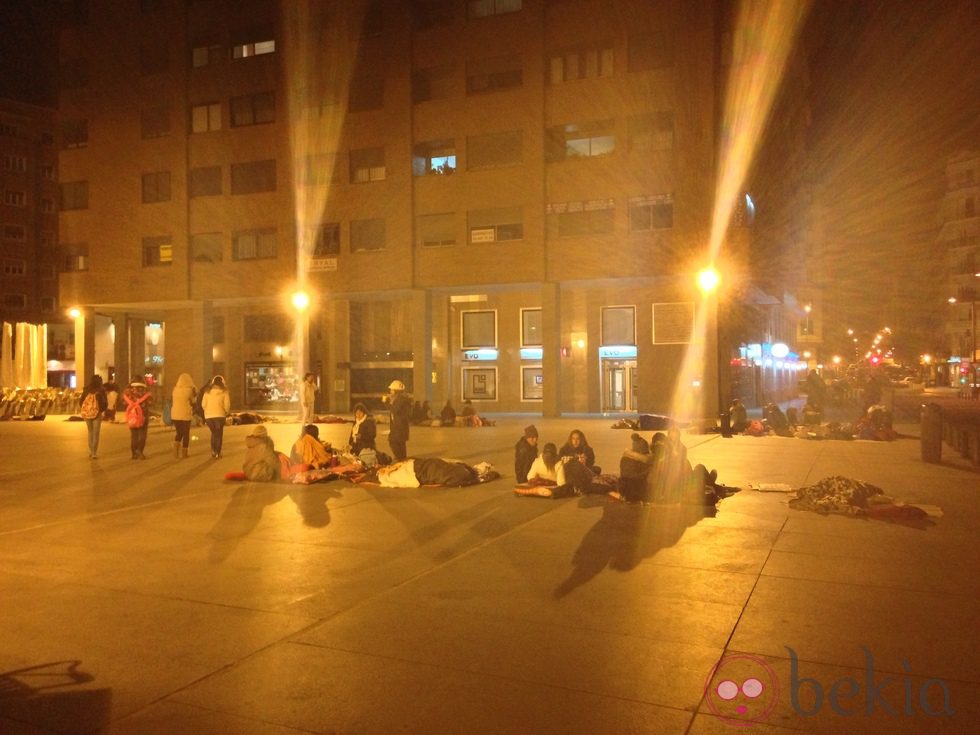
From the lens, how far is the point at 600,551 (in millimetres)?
8297

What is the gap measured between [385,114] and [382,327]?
10432mm

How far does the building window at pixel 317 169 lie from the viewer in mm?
37625

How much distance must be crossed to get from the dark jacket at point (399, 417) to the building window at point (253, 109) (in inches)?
1072

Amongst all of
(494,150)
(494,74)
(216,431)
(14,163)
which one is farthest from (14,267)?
(216,431)

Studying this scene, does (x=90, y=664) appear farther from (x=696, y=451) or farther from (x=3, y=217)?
(x=3, y=217)

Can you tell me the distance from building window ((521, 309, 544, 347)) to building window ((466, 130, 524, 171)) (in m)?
7.28

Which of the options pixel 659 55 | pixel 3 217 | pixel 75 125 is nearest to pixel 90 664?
pixel 659 55

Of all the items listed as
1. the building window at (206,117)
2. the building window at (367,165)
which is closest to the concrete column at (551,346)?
the building window at (367,165)

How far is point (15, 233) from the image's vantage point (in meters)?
66.5

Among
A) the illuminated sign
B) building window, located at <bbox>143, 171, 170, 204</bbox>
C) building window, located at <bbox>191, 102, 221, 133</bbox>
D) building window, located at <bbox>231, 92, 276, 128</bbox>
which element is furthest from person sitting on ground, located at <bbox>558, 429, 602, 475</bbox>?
building window, located at <bbox>143, 171, 170, 204</bbox>

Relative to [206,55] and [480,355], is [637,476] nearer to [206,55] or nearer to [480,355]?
[480,355]

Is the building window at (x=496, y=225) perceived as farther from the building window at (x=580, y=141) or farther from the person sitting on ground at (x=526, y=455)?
the person sitting on ground at (x=526, y=455)

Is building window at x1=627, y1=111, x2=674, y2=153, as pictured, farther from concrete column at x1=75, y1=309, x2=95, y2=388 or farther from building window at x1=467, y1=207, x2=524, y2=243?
concrete column at x1=75, y1=309, x2=95, y2=388

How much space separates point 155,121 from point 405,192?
591 inches
